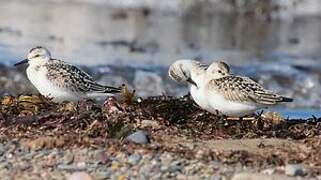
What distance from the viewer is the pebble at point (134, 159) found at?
6742mm

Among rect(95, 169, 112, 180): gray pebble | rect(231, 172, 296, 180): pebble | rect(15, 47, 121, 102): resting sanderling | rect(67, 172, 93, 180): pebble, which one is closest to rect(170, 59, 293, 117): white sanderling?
rect(15, 47, 121, 102): resting sanderling

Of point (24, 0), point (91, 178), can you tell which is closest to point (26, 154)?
point (91, 178)

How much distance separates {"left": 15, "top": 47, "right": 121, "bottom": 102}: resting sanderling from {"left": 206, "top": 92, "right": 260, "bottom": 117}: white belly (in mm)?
1277

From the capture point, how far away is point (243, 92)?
A: 7906mm

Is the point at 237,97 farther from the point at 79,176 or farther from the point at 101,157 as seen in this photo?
the point at 79,176

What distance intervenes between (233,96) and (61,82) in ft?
5.43

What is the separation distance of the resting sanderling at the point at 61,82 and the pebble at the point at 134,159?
208 centimetres

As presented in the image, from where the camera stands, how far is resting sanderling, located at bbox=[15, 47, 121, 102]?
28.8ft

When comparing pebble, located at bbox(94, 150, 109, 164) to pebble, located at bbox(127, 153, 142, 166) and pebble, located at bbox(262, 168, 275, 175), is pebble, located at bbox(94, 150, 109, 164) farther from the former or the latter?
pebble, located at bbox(262, 168, 275, 175)

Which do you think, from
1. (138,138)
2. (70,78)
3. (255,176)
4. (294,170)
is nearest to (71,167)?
(138,138)

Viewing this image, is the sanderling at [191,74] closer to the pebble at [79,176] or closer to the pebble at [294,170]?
the pebble at [294,170]

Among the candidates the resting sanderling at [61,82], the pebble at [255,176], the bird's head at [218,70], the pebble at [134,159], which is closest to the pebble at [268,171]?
the pebble at [255,176]

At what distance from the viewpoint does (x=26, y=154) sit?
6914 mm

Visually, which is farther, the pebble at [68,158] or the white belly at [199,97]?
the white belly at [199,97]
